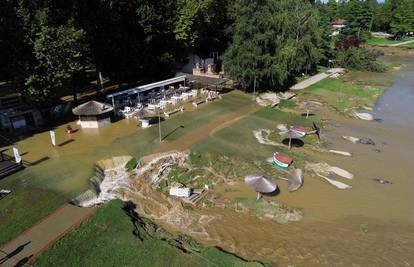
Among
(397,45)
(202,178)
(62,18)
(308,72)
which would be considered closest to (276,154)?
(202,178)

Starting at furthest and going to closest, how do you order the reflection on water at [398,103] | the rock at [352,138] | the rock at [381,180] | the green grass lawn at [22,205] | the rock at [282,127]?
1. the reflection on water at [398,103]
2. the rock at [282,127]
3. the rock at [352,138]
4. the rock at [381,180]
5. the green grass lawn at [22,205]

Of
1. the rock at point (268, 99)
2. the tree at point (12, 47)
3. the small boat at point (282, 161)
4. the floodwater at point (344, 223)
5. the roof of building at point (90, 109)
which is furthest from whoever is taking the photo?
the rock at point (268, 99)

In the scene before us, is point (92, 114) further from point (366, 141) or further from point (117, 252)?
point (366, 141)

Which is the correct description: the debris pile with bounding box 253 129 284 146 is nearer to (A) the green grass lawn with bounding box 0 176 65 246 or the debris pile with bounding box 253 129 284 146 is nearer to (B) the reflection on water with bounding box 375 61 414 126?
(B) the reflection on water with bounding box 375 61 414 126

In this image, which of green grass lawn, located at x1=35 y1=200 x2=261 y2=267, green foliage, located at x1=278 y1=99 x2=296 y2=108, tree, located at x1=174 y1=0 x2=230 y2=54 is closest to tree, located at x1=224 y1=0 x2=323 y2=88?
green foliage, located at x1=278 y1=99 x2=296 y2=108

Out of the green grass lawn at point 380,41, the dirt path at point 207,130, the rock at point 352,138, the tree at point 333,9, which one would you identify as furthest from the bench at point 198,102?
the tree at point 333,9

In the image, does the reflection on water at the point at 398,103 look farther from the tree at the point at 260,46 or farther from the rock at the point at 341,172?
the rock at the point at 341,172

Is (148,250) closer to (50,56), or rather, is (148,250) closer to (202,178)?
(202,178)
